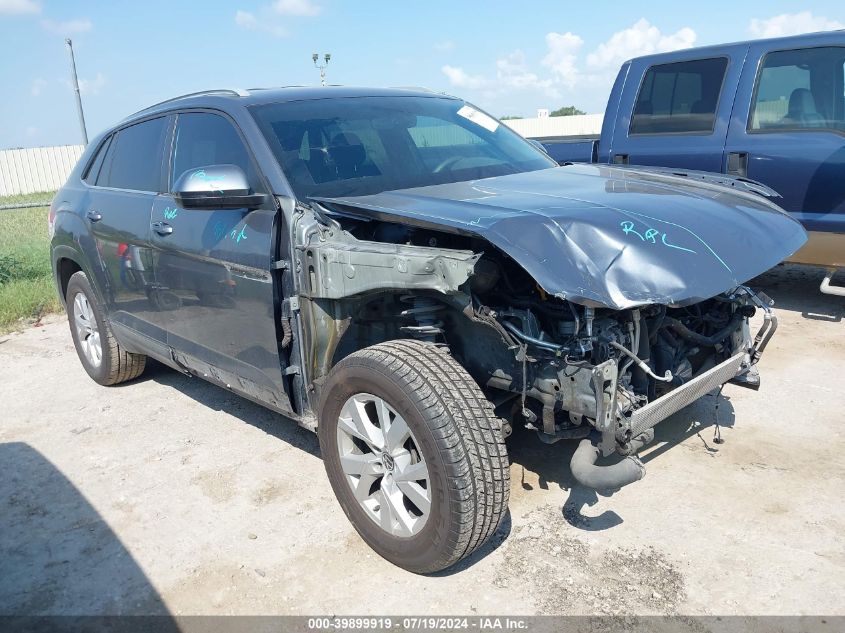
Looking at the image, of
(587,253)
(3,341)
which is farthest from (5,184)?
(587,253)

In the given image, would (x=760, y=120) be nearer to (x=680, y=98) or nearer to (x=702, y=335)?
(x=680, y=98)

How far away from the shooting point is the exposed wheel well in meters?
5.23

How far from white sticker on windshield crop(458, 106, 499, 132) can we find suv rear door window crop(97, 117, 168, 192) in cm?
174

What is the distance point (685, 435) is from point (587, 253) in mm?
1835

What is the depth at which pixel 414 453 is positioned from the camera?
274 cm

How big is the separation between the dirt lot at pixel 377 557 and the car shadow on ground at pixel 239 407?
0.08ft

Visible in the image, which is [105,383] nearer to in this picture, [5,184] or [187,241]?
[187,241]

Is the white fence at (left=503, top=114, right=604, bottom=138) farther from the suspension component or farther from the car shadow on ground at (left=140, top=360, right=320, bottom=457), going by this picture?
the suspension component

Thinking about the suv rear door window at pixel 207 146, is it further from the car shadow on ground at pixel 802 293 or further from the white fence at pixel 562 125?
the white fence at pixel 562 125

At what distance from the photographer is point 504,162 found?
12.8ft

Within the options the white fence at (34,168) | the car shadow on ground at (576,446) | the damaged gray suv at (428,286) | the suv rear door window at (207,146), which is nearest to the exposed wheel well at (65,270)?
the damaged gray suv at (428,286)

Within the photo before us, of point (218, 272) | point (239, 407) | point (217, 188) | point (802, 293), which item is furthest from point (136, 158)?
point (802, 293)

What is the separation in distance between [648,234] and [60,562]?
2782 mm

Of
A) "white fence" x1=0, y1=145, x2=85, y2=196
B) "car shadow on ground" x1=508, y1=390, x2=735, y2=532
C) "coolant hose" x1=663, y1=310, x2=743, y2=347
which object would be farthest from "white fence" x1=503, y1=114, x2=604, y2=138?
"coolant hose" x1=663, y1=310, x2=743, y2=347
